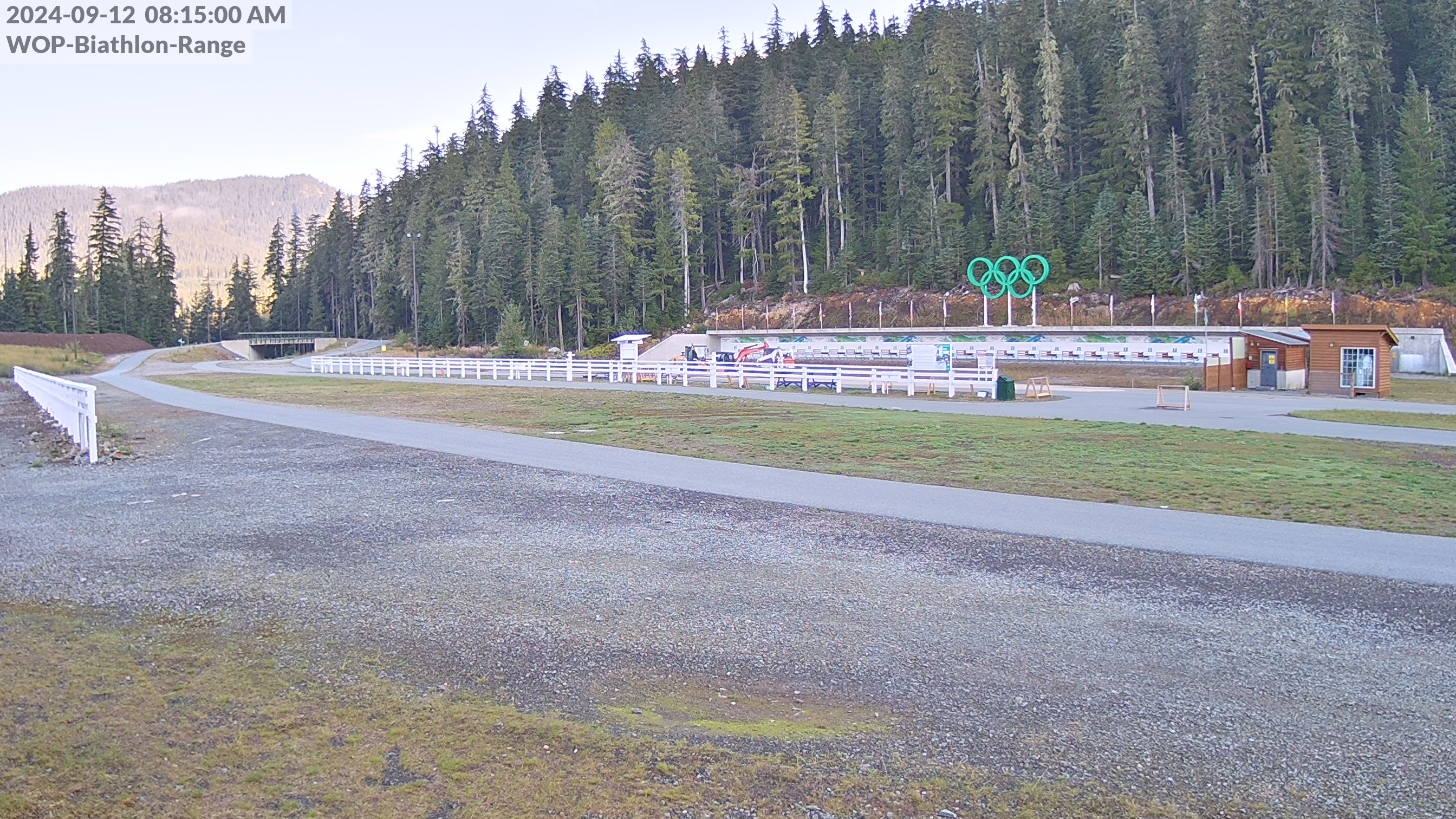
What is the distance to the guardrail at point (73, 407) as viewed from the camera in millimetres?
16578

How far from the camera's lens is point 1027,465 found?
587 inches

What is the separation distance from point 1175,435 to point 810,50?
95.4 m

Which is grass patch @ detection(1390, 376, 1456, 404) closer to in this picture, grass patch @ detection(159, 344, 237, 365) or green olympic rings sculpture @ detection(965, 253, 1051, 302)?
green olympic rings sculpture @ detection(965, 253, 1051, 302)

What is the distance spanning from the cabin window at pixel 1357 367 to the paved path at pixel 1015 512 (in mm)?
24680

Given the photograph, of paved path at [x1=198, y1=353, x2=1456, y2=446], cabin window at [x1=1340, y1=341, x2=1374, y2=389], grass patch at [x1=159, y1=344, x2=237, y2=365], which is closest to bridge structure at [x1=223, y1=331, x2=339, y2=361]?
grass patch at [x1=159, y1=344, x2=237, y2=365]

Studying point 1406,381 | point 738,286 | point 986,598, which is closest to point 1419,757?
point 986,598

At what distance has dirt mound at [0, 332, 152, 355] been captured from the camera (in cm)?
9250

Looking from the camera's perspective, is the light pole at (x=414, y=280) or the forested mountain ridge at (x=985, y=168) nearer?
the forested mountain ridge at (x=985, y=168)

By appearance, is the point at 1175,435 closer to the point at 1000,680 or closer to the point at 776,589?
the point at 776,589

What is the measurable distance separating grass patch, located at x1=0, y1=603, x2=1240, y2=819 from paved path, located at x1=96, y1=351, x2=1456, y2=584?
553cm

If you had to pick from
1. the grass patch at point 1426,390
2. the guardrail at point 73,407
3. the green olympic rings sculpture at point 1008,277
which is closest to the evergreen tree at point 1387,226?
Result: the grass patch at point 1426,390

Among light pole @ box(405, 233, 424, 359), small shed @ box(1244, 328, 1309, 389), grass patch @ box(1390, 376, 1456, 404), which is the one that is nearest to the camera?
grass patch @ box(1390, 376, 1456, 404)

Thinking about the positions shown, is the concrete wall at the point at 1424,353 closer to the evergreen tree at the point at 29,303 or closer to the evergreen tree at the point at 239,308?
the evergreen tree at the point at 29,303

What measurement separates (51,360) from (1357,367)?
77.6m
